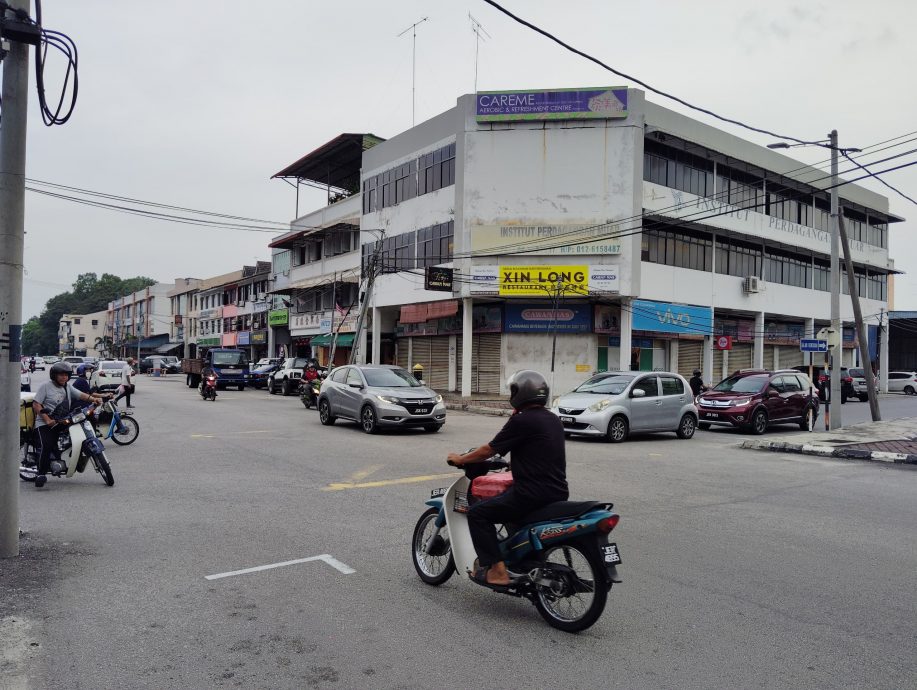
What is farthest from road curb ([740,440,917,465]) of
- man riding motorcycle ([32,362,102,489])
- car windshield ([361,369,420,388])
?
man riding motorcycle ([32,362,102,489])

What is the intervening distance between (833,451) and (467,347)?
19491mm

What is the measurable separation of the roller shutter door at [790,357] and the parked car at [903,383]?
354 inches

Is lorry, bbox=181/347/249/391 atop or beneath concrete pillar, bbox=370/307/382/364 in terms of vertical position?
beneath

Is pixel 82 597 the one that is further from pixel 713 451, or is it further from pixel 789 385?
pixel 789 385

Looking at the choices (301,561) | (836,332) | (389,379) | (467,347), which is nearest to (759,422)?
(836,332)

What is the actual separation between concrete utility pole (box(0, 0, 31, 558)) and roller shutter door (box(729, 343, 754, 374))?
3723 cm

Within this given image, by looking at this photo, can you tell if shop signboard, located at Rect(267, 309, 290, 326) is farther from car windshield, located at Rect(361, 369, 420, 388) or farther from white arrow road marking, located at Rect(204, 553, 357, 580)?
white arrow road marking, located at Rect(204, 553, 357, 580)

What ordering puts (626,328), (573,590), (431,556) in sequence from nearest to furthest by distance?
(573,590) < (431,556) < (626,328)

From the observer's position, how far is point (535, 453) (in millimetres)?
4758

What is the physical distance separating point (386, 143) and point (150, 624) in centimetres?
3679

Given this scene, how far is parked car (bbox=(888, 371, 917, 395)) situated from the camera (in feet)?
155

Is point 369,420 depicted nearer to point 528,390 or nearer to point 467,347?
point 528,390

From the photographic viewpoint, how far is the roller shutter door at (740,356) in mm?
38844

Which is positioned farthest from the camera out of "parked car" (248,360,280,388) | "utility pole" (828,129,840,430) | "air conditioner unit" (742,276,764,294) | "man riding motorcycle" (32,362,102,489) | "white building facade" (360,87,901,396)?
"parked car" (248,360,280,388)
